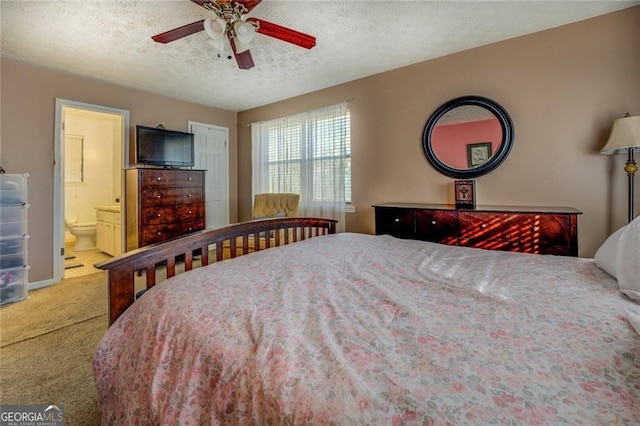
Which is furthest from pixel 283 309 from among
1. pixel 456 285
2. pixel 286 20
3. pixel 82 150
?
pixel 82 150

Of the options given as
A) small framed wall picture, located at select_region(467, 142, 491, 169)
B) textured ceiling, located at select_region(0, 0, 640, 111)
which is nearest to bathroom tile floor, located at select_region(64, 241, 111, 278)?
textured ceiling, located at select_region(0, 0, 640, 111)

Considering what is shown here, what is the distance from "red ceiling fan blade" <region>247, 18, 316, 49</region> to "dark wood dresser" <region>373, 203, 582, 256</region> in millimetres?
1761

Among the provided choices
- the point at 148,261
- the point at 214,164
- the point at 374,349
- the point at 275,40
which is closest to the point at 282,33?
the point at 275,40

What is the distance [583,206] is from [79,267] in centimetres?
615

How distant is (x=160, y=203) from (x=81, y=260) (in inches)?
78.4

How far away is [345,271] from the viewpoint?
4.56 ft

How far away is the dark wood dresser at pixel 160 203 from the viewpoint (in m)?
3.83

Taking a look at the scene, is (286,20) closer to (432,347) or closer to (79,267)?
(432,347)

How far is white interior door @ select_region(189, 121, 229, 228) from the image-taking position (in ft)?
16.6

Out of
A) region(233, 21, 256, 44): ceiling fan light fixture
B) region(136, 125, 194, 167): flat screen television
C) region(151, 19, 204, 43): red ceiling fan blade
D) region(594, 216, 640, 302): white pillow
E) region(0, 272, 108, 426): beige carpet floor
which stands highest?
→ region(151, 19, 204, 43): red ceiling fan blade

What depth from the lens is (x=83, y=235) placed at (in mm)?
5418

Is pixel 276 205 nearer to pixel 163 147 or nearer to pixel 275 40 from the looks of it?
pixel 163 147

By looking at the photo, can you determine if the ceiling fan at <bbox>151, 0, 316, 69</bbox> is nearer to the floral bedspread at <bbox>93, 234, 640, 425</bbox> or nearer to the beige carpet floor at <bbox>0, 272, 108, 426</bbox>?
the floral bedspread at <bbox>93, 234, 640, 425</bbox>

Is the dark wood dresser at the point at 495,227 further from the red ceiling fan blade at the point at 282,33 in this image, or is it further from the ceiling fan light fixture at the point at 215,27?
the ceiling fan light fixture at the point at 215,27
